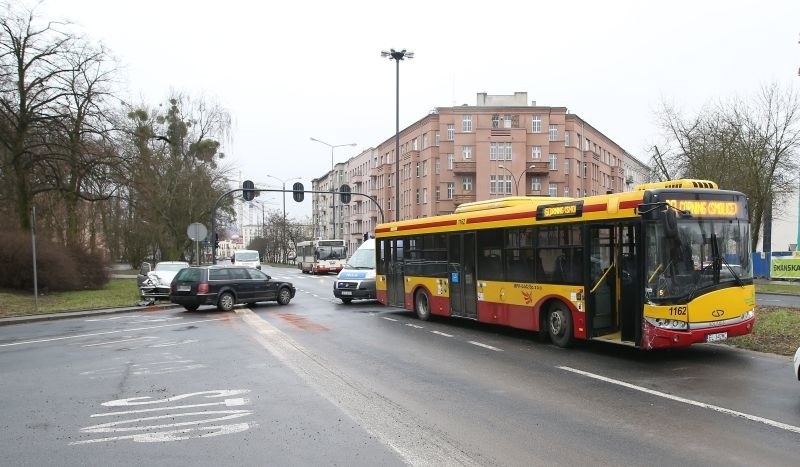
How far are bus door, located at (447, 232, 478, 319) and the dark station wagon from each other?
879cm

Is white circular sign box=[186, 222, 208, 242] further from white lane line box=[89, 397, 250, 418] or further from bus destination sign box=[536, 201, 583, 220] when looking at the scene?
white lane line box=[89, 397, 250, 418]

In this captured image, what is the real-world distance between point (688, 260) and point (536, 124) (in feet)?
205

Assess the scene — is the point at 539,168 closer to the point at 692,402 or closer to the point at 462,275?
the point at 462,275

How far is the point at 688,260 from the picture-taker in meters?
9.30

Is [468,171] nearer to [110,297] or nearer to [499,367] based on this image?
[110,297]

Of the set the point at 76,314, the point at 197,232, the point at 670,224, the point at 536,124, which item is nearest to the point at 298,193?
the point at 197,232

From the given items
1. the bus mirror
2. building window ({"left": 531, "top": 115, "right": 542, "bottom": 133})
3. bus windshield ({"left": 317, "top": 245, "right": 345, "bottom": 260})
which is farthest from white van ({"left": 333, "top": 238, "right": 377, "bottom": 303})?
building window ({"left": 531, "top": 115, "right": 542, "bottom": 133})

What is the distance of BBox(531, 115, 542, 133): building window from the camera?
2729 inches

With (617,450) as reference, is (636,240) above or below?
above

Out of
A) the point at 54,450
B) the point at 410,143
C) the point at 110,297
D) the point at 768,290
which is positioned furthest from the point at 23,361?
the point at 410,143

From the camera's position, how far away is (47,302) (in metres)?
22.5

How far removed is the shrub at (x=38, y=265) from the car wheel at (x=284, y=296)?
419 inches

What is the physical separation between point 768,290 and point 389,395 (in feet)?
76.4

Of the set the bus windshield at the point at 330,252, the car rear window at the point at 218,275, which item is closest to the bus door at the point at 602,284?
the car rear window at the point at 218,275
